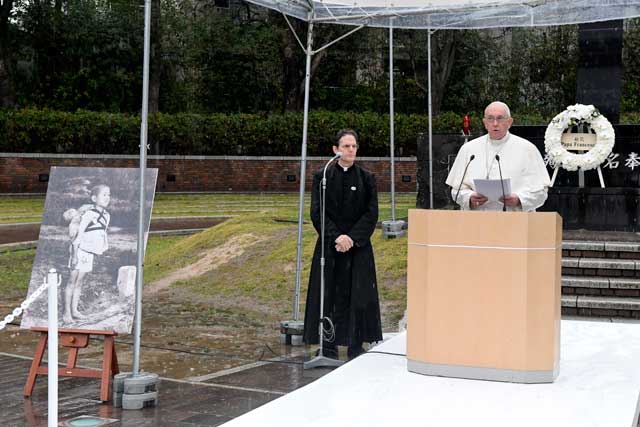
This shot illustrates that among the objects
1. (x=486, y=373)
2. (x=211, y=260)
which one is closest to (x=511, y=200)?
(x=486, y=373)

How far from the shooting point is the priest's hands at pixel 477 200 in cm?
604

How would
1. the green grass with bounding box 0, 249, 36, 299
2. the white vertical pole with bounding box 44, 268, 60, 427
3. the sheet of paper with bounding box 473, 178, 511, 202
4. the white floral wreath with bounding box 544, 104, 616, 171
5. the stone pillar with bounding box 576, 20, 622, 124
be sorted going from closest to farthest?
the white vertical pole with bounding box 44, 268, 60, 427
the sheet of paper with bounding box 473, 178, 511, 202
the white floral wreath with bounding box 544, 104, 616, 171
the green grass with bounding box 0, 249, 36, 299
the stone pillar with bounding box 576, 20, 622, 124

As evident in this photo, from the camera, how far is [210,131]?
33469 mm

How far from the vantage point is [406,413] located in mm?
5191

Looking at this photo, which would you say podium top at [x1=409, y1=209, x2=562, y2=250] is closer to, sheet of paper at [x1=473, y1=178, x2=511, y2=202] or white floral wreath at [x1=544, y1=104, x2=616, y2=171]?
sheet of paper at [x1=473, y1=178, x2=511, y2=202]

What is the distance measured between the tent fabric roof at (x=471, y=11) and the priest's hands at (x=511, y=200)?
171 inches

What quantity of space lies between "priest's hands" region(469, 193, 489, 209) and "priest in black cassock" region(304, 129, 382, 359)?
2.14m

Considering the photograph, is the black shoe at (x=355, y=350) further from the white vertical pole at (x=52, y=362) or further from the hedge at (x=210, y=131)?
the hedge at (x=210, y=131)

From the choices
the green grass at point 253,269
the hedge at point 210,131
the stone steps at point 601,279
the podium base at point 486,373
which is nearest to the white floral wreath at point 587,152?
the stone steps at point 601,279

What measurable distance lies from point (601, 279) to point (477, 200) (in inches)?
205

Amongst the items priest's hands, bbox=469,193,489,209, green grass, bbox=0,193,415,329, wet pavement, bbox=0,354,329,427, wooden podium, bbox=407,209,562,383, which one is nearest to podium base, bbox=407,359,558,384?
wooden podium, bbox=407,209,562,383

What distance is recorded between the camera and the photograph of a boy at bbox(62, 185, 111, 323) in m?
7.26

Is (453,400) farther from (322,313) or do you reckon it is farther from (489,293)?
(322,313)

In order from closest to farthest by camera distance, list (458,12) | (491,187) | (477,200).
Result: (491,187), (477,200), (458,12)
